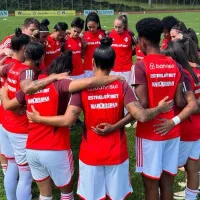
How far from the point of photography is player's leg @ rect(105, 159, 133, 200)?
11.2 ft

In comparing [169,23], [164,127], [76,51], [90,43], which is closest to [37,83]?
[164,127]

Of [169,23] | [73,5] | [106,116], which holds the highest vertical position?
[169,23]

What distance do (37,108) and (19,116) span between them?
1.89 feet

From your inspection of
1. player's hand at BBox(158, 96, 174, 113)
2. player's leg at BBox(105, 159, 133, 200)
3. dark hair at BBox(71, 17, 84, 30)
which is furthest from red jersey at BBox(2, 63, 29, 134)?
dark hair at BBox(71, 17, 84, 30)

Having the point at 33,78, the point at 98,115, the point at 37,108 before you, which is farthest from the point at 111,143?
the point at 33,78

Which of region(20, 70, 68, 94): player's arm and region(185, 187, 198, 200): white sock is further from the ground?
region(20, 70, 68, 94): player's arm

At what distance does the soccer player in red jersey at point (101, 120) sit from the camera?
10.6ft

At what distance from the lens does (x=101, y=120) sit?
3.31 metres

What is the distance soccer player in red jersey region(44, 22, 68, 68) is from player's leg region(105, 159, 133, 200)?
420 cm

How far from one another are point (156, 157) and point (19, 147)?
5.07 feet

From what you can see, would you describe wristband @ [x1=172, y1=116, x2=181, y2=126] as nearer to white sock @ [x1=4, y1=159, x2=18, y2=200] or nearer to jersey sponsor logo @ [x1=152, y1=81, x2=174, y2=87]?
jersey sponsor logo @ [x1=152, y1=81, x2=174, y2=87]

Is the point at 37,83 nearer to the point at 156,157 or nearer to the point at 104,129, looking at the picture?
the point at 104,129

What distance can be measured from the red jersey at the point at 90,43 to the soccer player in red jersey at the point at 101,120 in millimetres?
4706

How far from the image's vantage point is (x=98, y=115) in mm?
3297
